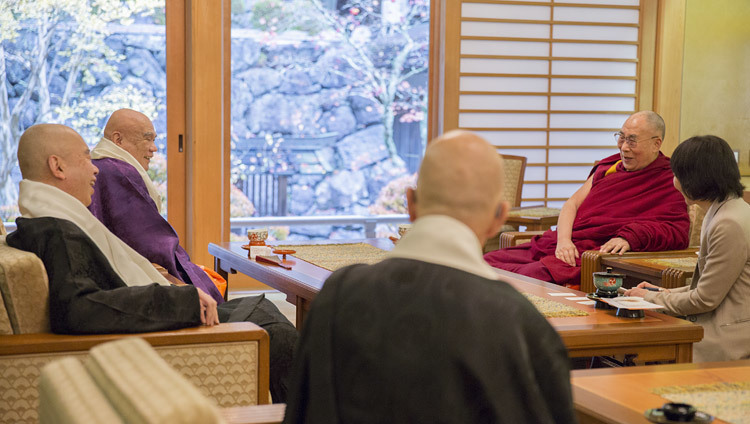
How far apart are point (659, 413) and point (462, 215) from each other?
49 centimetres

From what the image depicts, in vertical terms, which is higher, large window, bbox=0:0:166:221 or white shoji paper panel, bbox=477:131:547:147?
large window, bbox=0:0:166:221

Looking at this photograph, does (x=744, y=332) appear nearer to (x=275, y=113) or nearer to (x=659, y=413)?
(x=659, y=413)

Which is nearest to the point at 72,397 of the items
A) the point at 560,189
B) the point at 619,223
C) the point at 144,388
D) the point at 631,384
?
the point at 144,388

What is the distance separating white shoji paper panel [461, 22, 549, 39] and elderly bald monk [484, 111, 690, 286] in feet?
6.32

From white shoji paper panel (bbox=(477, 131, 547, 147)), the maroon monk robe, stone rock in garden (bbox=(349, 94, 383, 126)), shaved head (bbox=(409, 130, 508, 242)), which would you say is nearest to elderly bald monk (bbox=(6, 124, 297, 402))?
shaved head (bbox=(409, 130, 508, 242))

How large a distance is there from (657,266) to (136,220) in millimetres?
1858

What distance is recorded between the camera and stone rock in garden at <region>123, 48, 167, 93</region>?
5215 mm

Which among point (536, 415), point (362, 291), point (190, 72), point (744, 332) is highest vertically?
point (190, 72)

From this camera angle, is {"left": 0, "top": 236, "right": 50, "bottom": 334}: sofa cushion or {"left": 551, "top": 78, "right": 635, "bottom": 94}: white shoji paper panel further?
{"left": 551, "top": 78, "right": 635, "bottom": 94}: white shoji paper panel

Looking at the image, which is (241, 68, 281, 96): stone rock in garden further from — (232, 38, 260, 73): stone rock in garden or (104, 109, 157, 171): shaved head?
(104, 109, 157, 171): shaved head

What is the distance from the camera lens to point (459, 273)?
A: 1090mm

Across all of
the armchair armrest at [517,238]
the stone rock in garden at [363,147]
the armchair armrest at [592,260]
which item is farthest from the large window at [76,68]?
the armchair armrest at [592,260]

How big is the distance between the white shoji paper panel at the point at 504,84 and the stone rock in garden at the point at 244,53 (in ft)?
4.42

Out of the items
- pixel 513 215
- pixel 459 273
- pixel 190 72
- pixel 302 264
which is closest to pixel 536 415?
pixel 459 273
